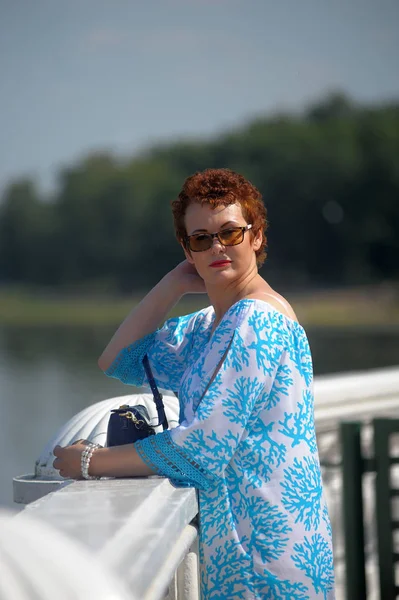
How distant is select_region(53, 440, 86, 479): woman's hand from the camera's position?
5.03 ft

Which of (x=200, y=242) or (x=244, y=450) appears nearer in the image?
(x=244, y=450)

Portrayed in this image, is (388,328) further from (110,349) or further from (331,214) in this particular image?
(110,349)

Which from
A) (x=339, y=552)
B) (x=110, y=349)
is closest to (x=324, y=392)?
(x=339, y=552)

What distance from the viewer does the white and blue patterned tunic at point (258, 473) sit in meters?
1.47

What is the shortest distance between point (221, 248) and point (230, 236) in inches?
1.1

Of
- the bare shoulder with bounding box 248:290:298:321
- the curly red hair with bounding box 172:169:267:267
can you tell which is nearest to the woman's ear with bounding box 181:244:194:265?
the curly red hair with bounding box 172:169:267:267

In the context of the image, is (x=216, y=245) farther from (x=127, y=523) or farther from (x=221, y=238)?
(x=127, y=523)

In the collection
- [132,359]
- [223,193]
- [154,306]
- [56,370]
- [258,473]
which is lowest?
[56,370]

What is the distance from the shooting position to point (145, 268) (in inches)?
873

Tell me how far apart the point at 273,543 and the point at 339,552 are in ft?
6.07

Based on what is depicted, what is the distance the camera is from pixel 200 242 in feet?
5.26

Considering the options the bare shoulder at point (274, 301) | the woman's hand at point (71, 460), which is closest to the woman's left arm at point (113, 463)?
the woman's hand at point (71, 460)

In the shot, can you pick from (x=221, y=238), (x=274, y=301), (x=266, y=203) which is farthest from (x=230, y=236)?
(x=266, y=203)

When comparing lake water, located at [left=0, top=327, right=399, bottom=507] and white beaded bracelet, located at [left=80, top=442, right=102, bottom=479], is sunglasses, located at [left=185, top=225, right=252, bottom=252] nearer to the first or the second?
white beaded bracelet, located at [left=80, top=442, right=102, bottom=479]
